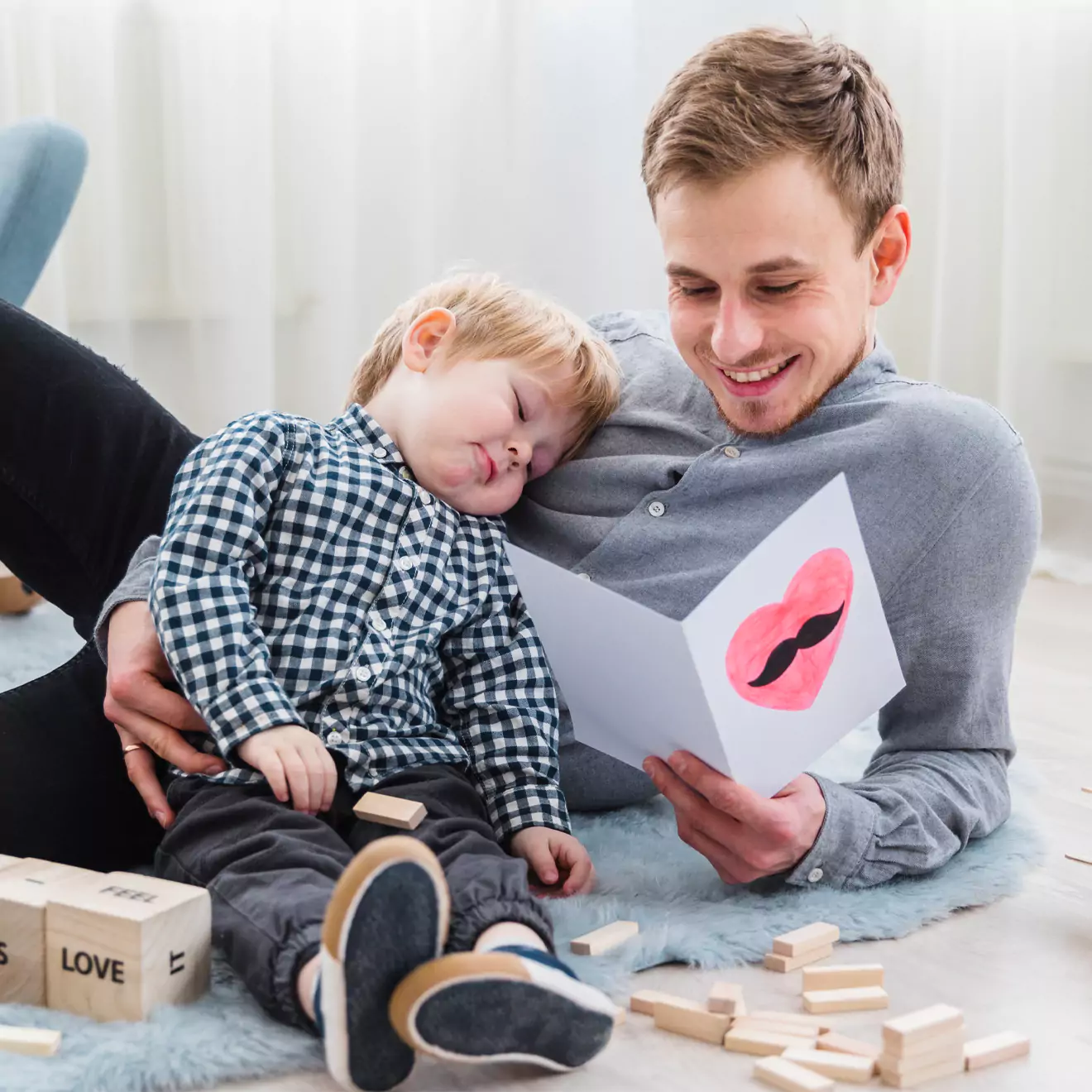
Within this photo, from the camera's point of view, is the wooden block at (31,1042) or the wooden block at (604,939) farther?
the wooden block at (604,939)

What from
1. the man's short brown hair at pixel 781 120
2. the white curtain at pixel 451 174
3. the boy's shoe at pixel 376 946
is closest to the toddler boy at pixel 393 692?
the boy's shoe at pixel 376 946

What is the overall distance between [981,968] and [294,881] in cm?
51

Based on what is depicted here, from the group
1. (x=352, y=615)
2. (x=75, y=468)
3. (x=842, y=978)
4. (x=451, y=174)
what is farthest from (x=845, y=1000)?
(x=451, y=174)

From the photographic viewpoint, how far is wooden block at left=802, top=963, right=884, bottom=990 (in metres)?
0.98

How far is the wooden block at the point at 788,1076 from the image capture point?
32.9 inches

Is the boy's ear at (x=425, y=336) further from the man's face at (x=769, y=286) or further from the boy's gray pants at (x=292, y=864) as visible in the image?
the boy's gray pants at (x=292, y=864)

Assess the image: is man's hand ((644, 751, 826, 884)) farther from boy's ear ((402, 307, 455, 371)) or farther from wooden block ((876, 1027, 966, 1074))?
boy's ear ((402, 307, 455, 371))

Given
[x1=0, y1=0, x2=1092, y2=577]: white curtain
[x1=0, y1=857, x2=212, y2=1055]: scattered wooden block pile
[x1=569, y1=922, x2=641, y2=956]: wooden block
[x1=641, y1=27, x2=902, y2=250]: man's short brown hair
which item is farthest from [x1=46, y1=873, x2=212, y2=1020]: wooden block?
[x1=0, y1=0, x2=1092, y2=577]: white curtain

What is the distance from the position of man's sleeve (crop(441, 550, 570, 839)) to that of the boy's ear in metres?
0.21

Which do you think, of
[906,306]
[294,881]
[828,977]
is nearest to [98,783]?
[294,881]

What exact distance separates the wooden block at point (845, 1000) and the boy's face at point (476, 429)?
0.50 metres

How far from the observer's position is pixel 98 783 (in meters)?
1.14

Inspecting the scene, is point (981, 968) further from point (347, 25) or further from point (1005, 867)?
point (347, 25)

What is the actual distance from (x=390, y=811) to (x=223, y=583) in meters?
0.21
